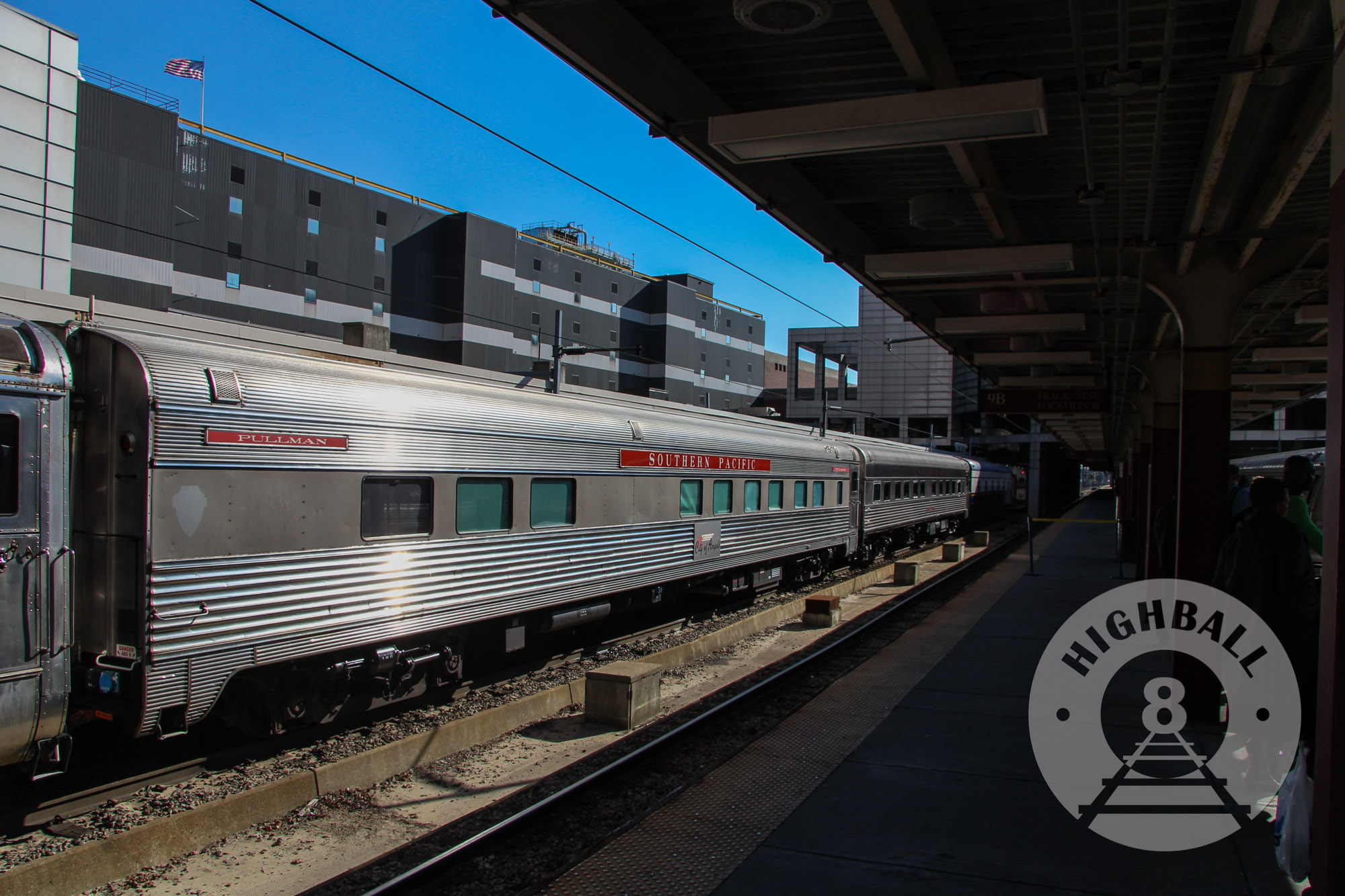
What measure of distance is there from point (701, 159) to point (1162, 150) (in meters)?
3.50

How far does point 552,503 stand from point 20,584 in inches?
187

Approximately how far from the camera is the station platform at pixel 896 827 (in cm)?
467

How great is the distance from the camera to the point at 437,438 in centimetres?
764

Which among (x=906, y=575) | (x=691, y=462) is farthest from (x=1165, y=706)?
(x=906, y=575)

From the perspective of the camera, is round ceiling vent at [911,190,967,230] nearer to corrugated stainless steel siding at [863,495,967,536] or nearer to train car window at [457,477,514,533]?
train car window at [457,477,514,533]

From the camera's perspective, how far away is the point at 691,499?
11.9 meters

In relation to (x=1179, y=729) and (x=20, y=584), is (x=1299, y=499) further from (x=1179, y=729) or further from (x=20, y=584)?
(x=20, y=584)

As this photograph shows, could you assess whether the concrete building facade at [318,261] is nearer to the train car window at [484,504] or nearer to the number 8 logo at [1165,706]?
the train car window at [484,504]

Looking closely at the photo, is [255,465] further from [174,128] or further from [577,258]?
[577,258]

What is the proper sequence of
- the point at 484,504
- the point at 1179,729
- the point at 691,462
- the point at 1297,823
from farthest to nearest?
the point at 691,462, the point at 484,504, the point at 1179,729, the point at 1297,823

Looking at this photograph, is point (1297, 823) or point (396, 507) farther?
point (396, 507)

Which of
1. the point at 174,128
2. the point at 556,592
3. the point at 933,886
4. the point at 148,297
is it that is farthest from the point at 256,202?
the point at 933,886

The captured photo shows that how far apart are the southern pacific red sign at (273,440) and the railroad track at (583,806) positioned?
9.34 ft

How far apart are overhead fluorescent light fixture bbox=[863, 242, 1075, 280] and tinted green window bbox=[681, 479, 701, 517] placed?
3787 millimetres
